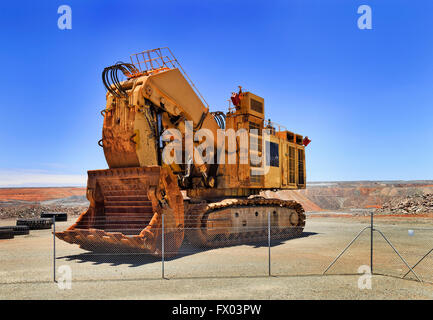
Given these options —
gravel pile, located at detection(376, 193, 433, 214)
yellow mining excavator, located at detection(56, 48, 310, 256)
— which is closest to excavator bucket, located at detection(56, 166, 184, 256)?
yellow mining excavator, located at detection(56, 48, 310, 256)

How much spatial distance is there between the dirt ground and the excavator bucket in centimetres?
60

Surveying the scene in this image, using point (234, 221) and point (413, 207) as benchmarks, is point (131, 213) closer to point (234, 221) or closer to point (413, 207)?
point (234, 221)

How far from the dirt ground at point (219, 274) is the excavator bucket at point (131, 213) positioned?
596 mm

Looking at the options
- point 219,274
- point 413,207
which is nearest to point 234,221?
point 219,274

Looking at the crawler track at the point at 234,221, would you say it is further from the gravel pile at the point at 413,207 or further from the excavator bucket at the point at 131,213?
the gravel pile at the point at 413,207

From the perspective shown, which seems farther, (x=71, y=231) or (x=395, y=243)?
(x=395, y=243)

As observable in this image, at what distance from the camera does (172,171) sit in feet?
42.5

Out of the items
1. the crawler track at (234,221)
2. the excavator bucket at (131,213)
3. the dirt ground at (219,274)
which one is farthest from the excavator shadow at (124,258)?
the crawler track at (234,221)

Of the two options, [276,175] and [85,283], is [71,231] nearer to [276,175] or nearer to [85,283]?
[85,283]

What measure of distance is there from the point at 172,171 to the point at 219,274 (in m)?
4.91

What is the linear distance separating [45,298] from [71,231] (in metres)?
4.43

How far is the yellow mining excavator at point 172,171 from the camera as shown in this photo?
1103 cm
